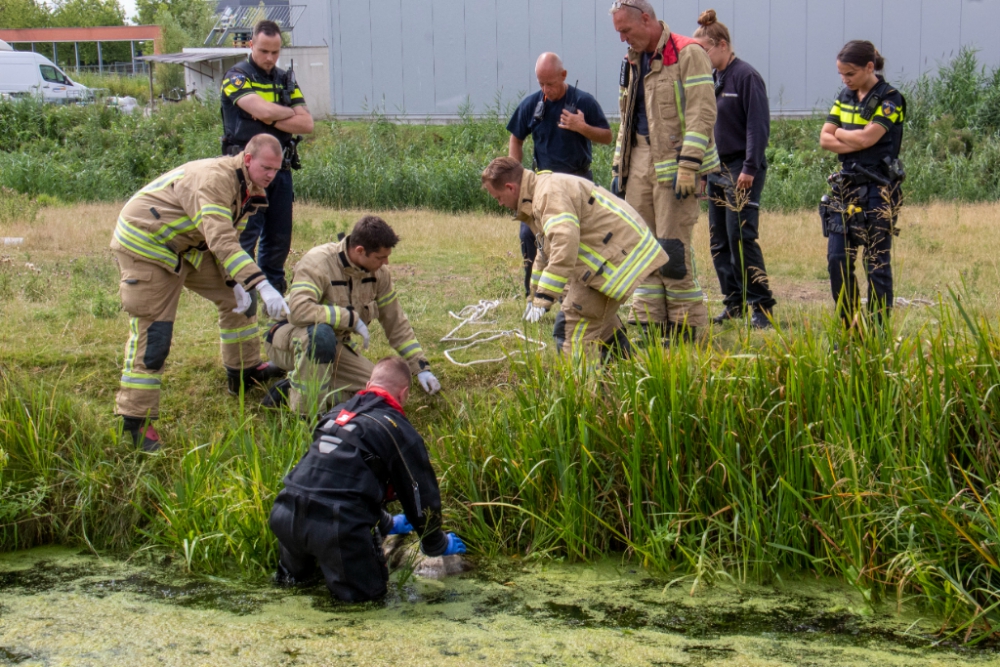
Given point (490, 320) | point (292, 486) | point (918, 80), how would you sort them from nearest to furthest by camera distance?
point (292, 486) → point (490, 320) → point (918, 80)

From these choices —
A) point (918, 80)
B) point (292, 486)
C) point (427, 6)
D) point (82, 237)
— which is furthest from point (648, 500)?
point (427, 6)

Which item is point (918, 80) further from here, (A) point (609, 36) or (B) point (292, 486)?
(B) point (292, 486)

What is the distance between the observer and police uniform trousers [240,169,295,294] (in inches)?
255

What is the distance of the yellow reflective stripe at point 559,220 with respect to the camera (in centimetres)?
492

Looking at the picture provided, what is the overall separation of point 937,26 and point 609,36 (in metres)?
6.16

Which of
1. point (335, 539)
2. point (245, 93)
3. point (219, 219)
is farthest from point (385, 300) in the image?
point (335, 539)

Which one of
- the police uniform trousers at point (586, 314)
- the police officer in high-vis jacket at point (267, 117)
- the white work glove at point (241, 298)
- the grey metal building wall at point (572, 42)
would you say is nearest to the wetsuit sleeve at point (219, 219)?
the white work glove at point (241, 298)

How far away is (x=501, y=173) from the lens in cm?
497

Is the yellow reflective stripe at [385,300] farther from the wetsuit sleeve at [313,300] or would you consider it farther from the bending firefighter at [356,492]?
the bending firefighter at [356,492]

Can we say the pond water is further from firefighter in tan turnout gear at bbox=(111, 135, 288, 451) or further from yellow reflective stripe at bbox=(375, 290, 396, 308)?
yellow reflective stripe at bbox=(375, 290, 396, 308)

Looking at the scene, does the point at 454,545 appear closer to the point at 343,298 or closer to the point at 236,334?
the point at 343,298

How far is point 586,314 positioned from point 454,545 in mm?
1592

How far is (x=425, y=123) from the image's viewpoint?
2069cm

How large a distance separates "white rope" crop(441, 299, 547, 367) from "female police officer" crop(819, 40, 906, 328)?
191 centimetres
